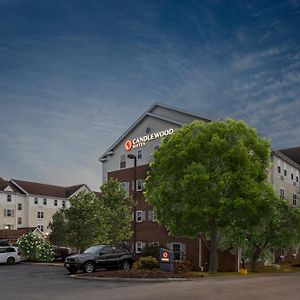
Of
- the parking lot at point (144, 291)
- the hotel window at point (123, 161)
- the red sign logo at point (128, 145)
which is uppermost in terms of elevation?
the red sign logo at point (128, 145)

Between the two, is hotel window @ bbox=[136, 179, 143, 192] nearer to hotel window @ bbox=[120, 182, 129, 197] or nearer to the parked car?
hotel window @ bbox=[120, 182, 129, 197]

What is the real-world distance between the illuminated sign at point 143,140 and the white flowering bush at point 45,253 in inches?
520

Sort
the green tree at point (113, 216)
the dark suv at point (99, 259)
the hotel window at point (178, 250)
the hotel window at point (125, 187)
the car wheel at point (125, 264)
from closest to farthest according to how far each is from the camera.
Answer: the dark suv at point (99, 259) → the car wheel at point (125, 264) → the hotel window at point (178, 250) → the green tree at point (113, 216) → the hotel window at point (125, 187)

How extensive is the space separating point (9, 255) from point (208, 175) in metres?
24.4

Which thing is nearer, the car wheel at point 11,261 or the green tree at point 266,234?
the green tree at point 266,234

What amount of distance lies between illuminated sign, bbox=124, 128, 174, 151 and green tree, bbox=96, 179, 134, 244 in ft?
20.1

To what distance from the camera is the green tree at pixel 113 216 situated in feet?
144

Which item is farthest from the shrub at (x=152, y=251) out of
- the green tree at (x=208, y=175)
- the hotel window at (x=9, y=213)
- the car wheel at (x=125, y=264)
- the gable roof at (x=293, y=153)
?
the hotel window at (x=9, y=213)

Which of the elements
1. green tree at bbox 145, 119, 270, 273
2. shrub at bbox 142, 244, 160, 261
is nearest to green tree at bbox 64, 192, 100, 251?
shrub at bbox 142, 244, 160, 261

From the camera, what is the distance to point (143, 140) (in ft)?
160

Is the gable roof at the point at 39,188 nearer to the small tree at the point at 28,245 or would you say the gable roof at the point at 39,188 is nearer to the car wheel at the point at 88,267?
the small tree at the point at 28,245

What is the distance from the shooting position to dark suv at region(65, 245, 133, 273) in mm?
29625

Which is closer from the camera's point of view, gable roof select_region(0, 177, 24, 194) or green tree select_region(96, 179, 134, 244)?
green tree select_region(96, 179, 134, 244)

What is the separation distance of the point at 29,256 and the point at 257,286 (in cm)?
→ 3209
